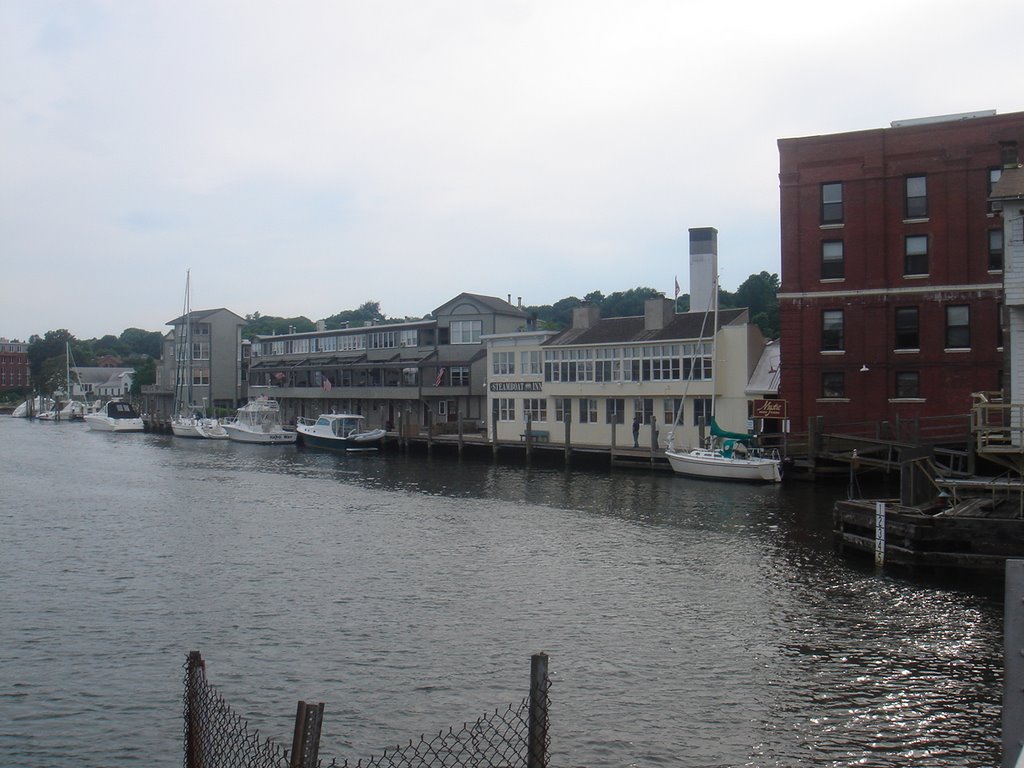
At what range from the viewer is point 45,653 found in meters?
17.7

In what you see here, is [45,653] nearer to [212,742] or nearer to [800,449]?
[212,742]

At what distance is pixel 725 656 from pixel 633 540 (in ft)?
41.3

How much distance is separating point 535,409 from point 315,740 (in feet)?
182

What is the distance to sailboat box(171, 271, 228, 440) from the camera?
293 feet

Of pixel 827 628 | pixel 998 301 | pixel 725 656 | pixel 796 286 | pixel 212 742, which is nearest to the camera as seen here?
pixel 212 742

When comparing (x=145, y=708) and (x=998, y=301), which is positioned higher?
(x=998, y=301)

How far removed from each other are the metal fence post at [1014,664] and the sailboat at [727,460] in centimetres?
4073

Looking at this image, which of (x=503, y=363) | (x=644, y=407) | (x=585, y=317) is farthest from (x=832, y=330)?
(x=503, y=363)

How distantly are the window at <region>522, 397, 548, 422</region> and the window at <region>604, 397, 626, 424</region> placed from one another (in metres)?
4.92

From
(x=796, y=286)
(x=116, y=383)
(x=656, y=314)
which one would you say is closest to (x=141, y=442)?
(x=656, y=314)

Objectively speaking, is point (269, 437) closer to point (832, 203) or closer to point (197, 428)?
point (197, 428)

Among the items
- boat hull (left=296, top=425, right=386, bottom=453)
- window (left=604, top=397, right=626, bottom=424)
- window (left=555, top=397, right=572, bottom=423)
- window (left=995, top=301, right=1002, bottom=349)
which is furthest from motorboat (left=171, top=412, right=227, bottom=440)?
window (left=995, top=301, right=1002, bottom=349)

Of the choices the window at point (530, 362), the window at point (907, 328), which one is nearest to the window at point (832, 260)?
the window at point (907, 328)

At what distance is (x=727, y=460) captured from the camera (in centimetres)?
4569
